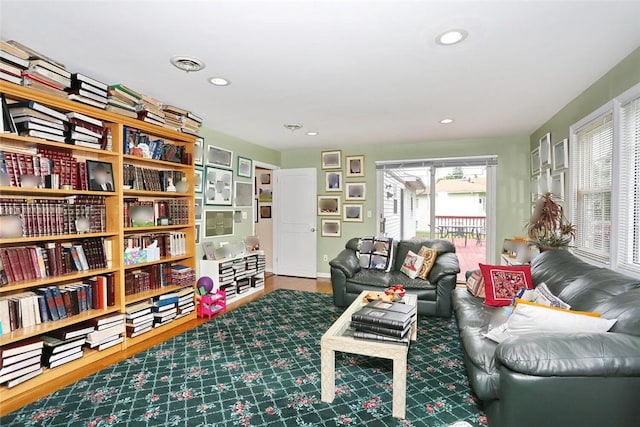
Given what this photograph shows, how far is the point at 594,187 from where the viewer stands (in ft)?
9.21

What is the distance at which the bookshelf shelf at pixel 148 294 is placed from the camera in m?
2.97

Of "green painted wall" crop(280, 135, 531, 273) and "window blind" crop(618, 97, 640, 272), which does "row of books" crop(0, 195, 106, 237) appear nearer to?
"green painted wall" crop(280, 135, 531, 273)

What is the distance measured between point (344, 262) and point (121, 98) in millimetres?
2893

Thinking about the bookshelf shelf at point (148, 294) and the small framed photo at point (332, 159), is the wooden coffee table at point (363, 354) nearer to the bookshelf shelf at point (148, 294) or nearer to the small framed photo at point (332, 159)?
the bookshelf shelf at point (148, 294)

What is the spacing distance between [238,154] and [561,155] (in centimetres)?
411

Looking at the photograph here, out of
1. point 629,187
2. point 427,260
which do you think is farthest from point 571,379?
point 427,260

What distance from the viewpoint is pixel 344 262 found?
399cm

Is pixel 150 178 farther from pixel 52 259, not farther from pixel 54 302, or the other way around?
pixel 54 302

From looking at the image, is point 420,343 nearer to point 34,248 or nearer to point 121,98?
point 34,248

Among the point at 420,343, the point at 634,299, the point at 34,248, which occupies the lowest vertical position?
the point at 420,343

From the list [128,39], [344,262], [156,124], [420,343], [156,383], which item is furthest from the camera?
[344,262]

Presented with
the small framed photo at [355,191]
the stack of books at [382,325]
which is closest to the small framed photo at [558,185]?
the stack of books at [382,325]

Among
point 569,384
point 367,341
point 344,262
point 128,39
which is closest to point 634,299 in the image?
point 569,384

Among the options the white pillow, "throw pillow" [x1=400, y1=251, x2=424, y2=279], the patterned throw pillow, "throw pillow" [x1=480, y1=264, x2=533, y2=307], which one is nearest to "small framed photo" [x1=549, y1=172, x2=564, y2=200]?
"throw pillow" [x1=480, y1=264, x2=533, y2=307]
